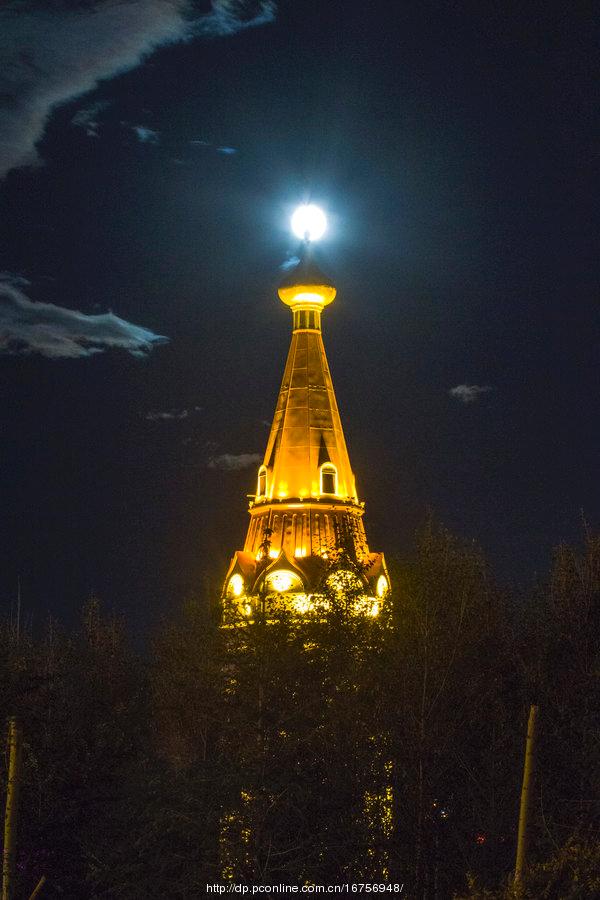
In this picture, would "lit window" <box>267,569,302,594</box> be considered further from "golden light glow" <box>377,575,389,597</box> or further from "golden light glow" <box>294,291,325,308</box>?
"golden light glow" <box>294,291,325,308</box>

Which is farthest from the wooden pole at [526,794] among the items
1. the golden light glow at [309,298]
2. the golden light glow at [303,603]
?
the golden light glow at [309,298]

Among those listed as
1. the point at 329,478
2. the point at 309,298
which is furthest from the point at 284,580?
the point at 309,298

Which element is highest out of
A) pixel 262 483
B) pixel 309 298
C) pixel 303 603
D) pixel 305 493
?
pixel 309 298

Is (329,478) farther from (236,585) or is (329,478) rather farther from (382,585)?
(236,585)

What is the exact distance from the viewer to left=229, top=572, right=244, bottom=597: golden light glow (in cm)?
2997

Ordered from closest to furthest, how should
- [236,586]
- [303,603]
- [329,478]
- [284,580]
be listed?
[303,603] < [284,580] < [236,586] < [329,478]

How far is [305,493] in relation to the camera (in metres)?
30.5

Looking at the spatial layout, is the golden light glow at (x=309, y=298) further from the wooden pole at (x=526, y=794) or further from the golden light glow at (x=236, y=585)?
the wooden pole at (x=526, y=794)

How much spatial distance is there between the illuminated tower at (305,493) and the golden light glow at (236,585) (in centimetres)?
3

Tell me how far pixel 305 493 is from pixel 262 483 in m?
1.61

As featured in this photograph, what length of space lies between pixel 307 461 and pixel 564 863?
18.1 metres

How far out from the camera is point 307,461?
30.9 m

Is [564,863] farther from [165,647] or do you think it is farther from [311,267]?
[165,647]

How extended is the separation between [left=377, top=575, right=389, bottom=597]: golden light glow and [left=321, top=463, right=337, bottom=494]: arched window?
109 inches
